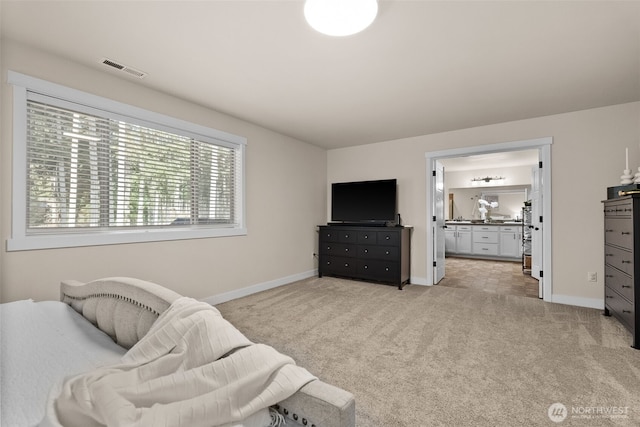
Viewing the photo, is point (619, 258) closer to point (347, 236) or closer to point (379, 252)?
point (379, 252)

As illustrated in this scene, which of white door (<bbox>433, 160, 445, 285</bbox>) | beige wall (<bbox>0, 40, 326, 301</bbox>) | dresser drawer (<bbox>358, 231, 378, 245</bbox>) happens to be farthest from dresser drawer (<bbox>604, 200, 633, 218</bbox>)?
beige wall (<bbox>0, 40, 326, 301</bbox>)

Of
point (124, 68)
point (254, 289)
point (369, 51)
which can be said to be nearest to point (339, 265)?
point (254, 289)

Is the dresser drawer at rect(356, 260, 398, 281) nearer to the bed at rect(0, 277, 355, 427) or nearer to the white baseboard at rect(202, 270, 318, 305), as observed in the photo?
the white baseboard at rect(202, 270, 318, 305)

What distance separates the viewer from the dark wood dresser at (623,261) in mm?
2383

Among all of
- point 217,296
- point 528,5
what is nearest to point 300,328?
point 217,296

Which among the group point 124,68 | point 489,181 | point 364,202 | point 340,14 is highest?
point 124,68

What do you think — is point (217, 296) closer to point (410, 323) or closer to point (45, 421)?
point (410, 323)

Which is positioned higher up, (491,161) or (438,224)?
(491,161)

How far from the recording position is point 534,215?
4477mm

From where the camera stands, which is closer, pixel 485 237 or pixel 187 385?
pixel 187 385

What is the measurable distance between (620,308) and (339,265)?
328 centimetres

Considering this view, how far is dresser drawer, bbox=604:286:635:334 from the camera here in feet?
7.97

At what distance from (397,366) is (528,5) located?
2489mm

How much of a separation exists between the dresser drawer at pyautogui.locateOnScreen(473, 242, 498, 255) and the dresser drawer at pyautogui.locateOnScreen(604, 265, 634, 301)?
4.31 metres
